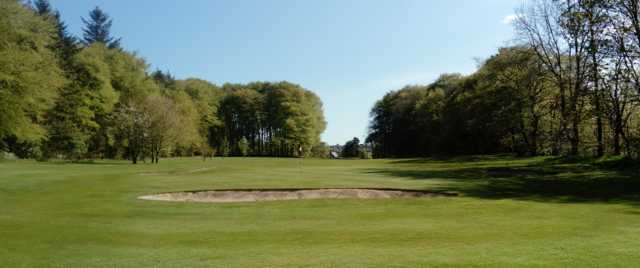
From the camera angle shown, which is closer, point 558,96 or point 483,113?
point 558,96

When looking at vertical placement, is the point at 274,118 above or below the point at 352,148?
above

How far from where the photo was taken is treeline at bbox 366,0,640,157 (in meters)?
29.1

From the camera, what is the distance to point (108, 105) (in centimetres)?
6209

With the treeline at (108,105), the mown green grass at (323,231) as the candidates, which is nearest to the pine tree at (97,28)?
the treeline at (108,105)

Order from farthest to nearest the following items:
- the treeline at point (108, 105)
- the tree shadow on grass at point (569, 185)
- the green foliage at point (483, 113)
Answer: the green foliage at point (483, 113), the treeline at point (108, 105), the tree shadow on grass at point (569, 185)

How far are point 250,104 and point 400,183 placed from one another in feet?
286

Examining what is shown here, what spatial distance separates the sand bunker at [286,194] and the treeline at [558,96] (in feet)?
62.4

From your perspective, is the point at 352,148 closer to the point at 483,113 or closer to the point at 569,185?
the point at 483,113

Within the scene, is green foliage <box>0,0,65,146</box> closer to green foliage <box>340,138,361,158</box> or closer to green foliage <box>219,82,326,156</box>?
green foliage <box>219,82,326,156</box>

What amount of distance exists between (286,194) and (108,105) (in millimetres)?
51390

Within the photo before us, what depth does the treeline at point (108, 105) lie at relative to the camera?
37781 mm

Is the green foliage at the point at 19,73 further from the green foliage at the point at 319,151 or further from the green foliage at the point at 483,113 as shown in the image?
the green foliage at the point at 319,151

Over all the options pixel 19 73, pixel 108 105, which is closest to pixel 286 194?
pixel 19 73

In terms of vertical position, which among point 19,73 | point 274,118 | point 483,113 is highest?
point 274,118
